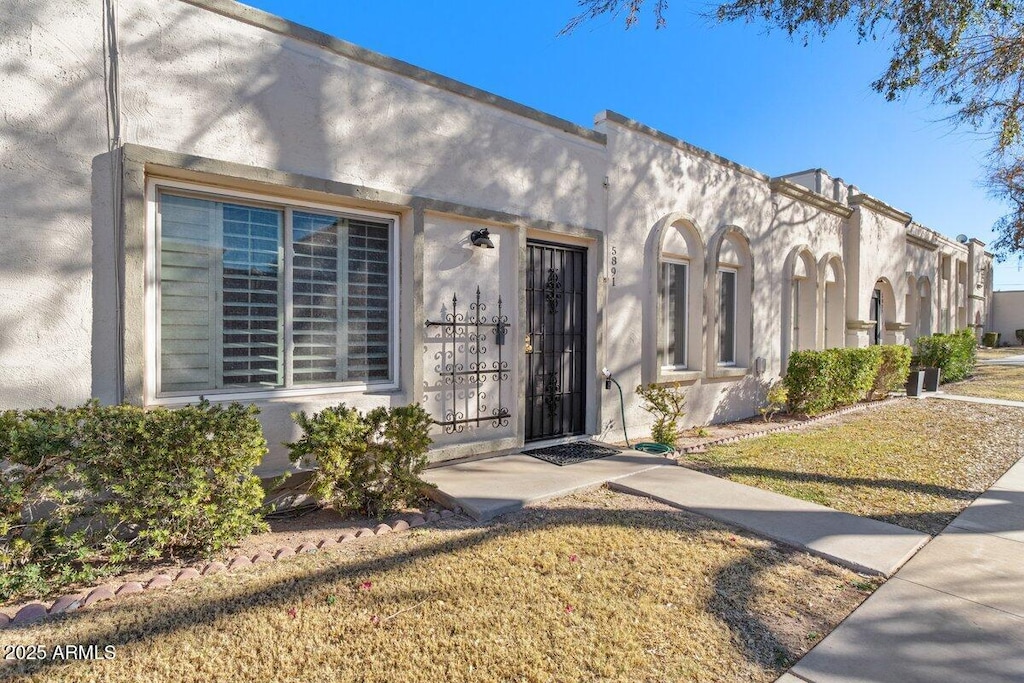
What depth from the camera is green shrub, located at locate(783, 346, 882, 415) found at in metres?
9.01

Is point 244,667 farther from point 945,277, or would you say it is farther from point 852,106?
point 945,277

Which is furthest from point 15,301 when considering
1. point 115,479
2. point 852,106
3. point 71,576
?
point 852,106

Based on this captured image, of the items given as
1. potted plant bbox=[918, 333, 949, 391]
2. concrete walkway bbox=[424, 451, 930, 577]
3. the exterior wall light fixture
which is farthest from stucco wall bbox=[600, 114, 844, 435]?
potted plant bbox=[918, 333, 949, 391]

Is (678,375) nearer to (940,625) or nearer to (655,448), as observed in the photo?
(655,448)

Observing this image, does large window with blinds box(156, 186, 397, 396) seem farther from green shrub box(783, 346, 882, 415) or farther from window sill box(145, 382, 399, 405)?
green shrub box(783, 346, 882, 415)

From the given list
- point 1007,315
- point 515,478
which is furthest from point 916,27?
point 1007,315

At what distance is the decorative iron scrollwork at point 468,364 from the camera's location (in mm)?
5551

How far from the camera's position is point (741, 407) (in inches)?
352

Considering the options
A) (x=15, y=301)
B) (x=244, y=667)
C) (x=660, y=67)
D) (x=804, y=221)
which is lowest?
(x=244, y=667)

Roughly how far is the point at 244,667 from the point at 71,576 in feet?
4.98

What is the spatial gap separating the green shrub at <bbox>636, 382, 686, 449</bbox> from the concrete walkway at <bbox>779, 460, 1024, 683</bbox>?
302 centimetres

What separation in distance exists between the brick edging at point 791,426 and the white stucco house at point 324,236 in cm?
79

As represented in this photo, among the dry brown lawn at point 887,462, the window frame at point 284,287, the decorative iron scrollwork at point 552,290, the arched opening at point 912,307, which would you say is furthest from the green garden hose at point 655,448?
the arched opening at point 912,307

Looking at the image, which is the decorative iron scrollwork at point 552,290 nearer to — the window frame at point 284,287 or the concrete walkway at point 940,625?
the window frame at point 284,287
